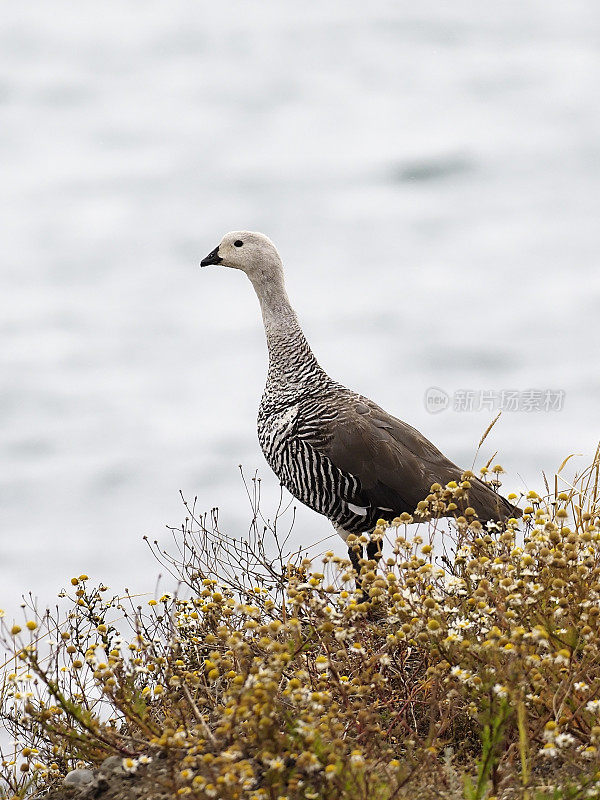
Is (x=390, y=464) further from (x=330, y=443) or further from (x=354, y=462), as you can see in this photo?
(x=330, y=443)

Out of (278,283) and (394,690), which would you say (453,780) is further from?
(278,283)

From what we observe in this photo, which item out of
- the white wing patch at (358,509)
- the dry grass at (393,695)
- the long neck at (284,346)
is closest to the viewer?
the dry grass at (393,695)

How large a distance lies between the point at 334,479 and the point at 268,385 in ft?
3.12

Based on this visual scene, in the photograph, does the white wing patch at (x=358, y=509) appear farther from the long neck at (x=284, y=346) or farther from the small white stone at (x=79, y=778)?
the small white stone at (x=79, y=778)

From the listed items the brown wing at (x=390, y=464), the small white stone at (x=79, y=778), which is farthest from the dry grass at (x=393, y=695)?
the brown wing at (x=390, y=464)

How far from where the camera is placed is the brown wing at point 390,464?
20.7 ft

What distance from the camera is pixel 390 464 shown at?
637 centimetres

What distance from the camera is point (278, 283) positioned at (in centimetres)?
716

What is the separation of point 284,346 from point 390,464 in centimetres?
118

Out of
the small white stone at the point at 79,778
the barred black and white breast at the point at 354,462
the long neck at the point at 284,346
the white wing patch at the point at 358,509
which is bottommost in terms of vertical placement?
the small white stone at the point at 79,778

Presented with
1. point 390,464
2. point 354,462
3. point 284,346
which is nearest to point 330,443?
point 354,462

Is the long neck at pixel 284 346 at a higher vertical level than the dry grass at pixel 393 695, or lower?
higher

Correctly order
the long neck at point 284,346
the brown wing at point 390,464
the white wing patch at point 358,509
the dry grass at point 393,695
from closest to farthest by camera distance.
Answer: the dry grass at point 393,695 < the brown wing at point 390,464 < the white wing patch at point 358,509 < the long neck at point 284,346

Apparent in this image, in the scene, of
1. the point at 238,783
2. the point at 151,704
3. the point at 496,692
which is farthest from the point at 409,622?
the point at 151,704
